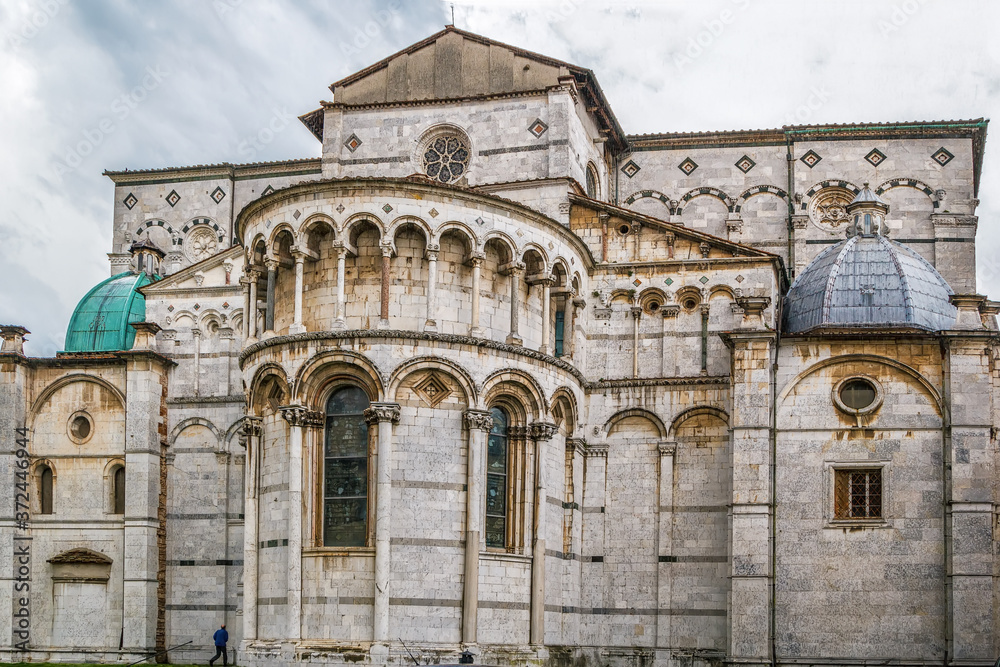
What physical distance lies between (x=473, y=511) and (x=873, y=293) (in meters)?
10.6

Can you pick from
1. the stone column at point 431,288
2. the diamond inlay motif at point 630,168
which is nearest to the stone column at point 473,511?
the stone column at point 431,288

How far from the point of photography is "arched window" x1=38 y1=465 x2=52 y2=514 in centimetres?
3462

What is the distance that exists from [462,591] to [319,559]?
289 cm

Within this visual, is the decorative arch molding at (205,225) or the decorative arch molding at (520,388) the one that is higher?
the decorative arch molding at (205,225)

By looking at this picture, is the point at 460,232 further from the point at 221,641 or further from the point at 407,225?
the point at 221,641

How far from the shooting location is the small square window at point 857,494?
1096 inches

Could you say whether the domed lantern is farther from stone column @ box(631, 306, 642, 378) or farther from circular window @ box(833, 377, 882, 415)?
stone column @ box(631, 306, 642, 378)

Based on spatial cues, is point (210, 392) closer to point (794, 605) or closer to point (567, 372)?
→ point (567, 372)

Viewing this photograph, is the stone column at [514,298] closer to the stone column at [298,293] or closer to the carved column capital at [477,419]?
the carved column capital at [477,419]

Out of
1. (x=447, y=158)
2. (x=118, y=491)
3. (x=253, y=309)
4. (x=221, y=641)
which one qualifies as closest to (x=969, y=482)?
(x=447, y=158)

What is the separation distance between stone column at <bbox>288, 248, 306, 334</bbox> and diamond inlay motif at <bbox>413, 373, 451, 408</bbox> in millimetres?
2686

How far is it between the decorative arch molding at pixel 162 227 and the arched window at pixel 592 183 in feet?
44.0

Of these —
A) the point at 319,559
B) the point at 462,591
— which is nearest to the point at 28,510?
the point at 319,559

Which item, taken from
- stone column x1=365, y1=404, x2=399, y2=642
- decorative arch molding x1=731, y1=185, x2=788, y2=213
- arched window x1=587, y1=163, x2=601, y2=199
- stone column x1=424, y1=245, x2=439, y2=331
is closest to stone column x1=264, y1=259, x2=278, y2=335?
stone column x1=365, y1=404, x2=399, y2=642
